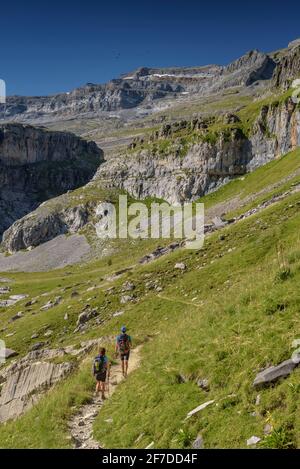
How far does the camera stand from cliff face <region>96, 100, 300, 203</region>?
10362cm

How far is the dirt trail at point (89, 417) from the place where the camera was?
52.2 feet

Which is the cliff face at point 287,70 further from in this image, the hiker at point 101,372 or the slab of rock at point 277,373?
the slab of rock at point 277,373

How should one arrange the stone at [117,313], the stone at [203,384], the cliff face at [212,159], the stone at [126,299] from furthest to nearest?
the cliff face at [212,159], the stone at [126,299], the stone at [117,313], the stone at [203,384]

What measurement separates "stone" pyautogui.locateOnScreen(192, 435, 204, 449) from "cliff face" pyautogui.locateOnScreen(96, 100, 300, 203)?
93948 mm

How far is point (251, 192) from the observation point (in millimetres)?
87000

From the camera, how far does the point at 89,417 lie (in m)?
18.3

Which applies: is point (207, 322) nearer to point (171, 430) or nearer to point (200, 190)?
point (171, 430)

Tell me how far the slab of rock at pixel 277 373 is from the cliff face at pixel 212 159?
9229 centimetres

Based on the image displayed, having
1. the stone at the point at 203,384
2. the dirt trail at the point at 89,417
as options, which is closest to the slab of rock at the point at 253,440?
the stone at the point at 203,384

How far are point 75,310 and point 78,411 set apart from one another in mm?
27997

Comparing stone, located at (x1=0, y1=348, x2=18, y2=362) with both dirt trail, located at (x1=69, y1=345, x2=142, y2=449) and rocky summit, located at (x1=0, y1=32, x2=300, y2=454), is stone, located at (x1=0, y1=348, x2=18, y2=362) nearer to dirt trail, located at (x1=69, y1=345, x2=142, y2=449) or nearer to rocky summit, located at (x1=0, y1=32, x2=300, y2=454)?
rocky summit, located at (x1=0, y1=32, x2=300, y2=454)
